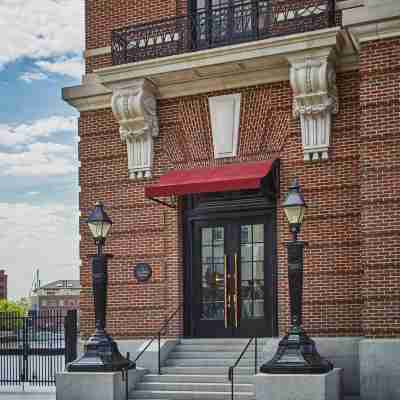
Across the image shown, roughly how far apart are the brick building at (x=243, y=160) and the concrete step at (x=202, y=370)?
3.82 feet

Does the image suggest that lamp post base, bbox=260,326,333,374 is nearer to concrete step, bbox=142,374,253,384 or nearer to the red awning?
concrete step, bbox=142,374,253,384

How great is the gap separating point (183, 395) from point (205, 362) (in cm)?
120

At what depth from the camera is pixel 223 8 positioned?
17750 millimetres

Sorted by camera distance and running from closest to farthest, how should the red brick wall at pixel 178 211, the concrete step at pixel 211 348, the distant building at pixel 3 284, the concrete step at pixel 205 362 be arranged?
the red brick wall at pixel 178 211
the concrete step at pixel 205 362
the concrete step at pixel 211 348
the distant building at pixel 3 284

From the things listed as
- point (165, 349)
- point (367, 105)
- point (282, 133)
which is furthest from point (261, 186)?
point (165, 349)

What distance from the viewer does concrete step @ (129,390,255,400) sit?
1560cm

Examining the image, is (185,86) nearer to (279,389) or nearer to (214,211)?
(214,211)

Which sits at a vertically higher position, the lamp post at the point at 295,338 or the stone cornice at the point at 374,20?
the stone cornice at the point at 374,20

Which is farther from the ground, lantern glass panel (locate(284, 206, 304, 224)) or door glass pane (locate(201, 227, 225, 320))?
lantern glass panel (locate(284, 206, 304, 224))

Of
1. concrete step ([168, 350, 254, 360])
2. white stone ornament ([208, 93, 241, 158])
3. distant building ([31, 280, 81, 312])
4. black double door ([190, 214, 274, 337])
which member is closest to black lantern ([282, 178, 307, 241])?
black double door ([190, 214, 274, 337])

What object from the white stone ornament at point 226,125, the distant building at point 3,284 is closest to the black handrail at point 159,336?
the white stone ornament at point 226,125

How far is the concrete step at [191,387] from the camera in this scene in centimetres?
1583

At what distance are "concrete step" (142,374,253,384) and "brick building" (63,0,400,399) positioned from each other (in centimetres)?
148

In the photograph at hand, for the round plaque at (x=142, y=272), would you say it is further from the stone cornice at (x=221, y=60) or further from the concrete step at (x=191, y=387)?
the stone cornice at (x=221, y=60)
